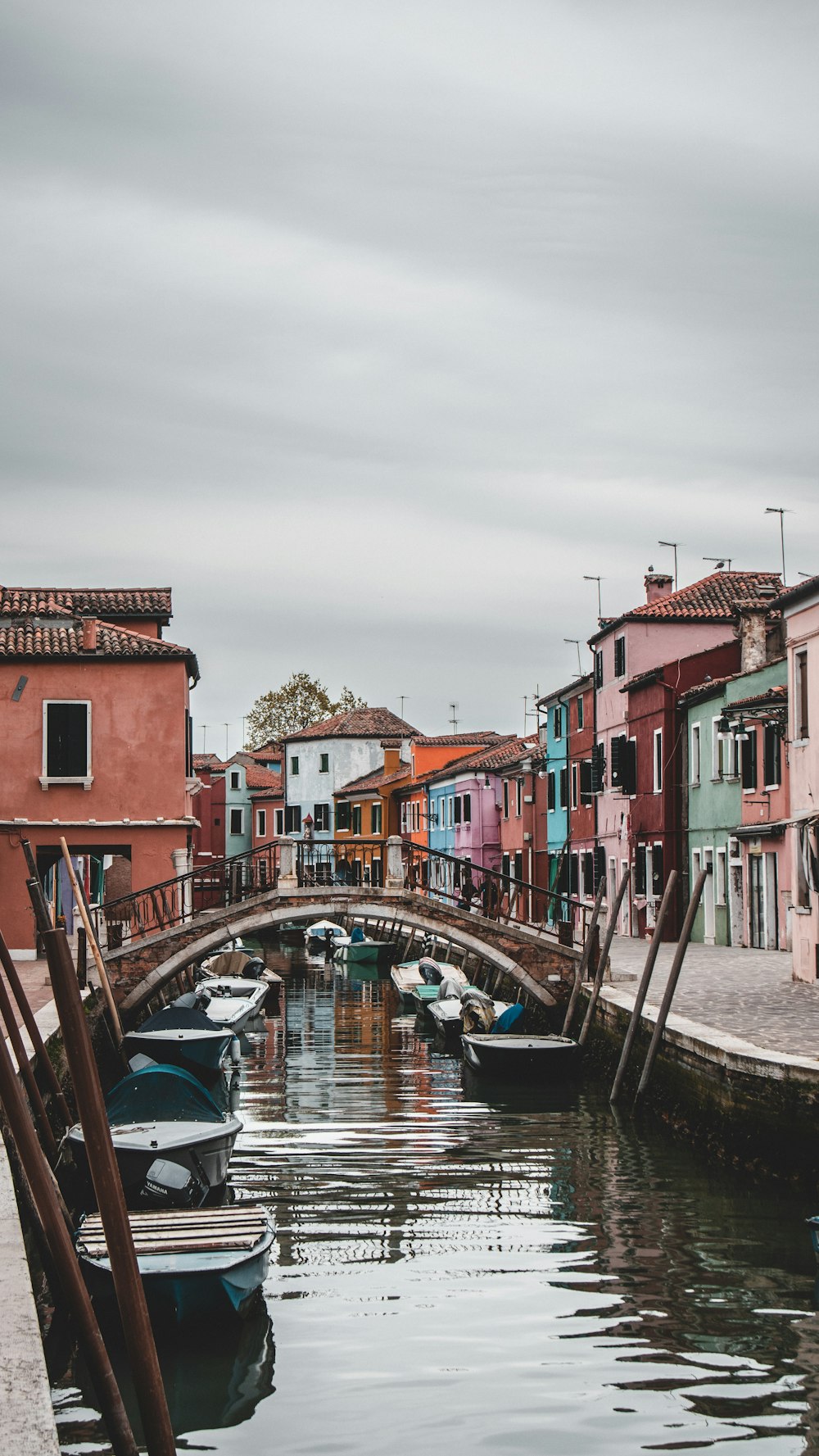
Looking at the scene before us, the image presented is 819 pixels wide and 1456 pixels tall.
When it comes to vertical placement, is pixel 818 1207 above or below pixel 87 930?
below

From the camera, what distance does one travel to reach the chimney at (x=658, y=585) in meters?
37.8

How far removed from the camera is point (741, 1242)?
36.9 feet

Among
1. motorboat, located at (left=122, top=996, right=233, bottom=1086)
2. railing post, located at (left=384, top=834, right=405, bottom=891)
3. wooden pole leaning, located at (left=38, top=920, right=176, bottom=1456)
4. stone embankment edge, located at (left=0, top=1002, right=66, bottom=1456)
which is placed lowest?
motorboat, located at (left=122, top=996, right=233, bottom=1086)

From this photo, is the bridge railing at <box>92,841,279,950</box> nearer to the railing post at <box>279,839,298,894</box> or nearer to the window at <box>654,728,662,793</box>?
the railing post at <box>279,839,298,894</box>

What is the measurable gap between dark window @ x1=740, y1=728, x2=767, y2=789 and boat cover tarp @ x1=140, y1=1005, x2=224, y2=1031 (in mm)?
11002

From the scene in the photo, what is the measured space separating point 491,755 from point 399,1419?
42.6 m

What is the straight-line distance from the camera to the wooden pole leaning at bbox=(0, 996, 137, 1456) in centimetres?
634

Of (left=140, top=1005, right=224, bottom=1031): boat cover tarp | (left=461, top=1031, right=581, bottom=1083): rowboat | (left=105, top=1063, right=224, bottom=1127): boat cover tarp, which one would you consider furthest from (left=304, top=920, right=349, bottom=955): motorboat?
(left=105, top=1063, right=224, bottom=1127): boat cover tarp

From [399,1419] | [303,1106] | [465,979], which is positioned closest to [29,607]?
[465,979]

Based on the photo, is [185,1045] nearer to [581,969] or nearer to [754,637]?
[581,969]

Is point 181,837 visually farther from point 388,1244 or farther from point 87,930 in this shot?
point 388,1244

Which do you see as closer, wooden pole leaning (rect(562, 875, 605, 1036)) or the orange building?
wooden pole leaning (rect(562, 875, 605, 1036))

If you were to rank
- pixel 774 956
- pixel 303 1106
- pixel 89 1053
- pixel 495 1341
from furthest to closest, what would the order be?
pixel 774 956
pixel 303 1106
pixel 495 1341
pixel 89 1053

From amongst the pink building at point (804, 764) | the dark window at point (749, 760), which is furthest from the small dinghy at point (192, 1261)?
the dark window at point (749, 760)
